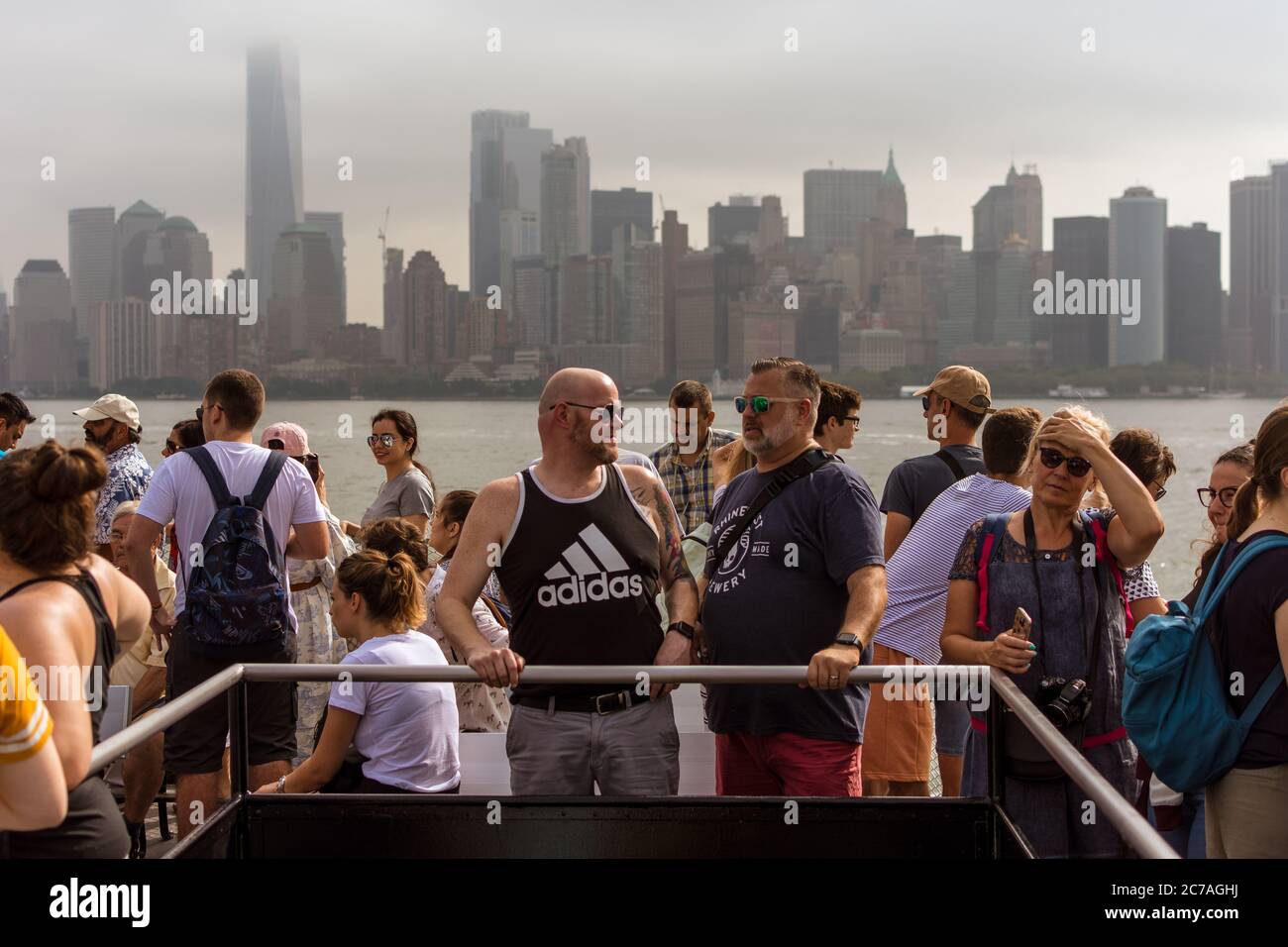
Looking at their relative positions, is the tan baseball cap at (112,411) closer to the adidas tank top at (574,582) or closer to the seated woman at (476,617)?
the seated woman at (476,617)

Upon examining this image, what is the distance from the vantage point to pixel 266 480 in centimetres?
533

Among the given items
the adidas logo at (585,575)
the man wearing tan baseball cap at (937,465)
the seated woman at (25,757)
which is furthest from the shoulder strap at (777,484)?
the seated woman at (25,757)

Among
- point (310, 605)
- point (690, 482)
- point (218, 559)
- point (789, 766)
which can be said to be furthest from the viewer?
point (690, 482)

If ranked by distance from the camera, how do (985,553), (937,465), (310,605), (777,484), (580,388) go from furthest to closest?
(310,605) < (937,465) < (777,484) < (580,388) < (985,553)

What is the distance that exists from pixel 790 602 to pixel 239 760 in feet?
5.47

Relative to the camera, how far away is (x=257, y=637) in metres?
5.25

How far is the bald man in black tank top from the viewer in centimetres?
413

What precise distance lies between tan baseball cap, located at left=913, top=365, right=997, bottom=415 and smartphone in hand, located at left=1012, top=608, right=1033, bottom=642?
1818 mm

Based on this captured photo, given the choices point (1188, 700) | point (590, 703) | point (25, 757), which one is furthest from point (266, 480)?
point (1188, 700)

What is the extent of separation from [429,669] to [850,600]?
1.22m

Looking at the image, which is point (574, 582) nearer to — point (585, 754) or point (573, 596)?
point (573, 596)

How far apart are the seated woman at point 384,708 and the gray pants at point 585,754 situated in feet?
1.65

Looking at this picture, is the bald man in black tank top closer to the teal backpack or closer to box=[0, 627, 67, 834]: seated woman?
the teal backpack
